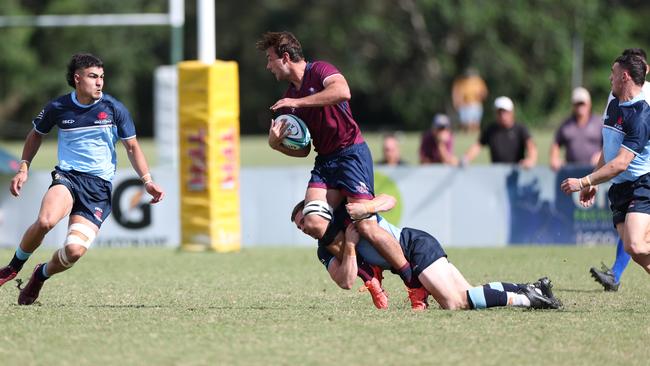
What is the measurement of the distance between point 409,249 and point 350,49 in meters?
28.9

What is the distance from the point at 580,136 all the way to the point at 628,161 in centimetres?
667

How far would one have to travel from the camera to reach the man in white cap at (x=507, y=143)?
15.0m

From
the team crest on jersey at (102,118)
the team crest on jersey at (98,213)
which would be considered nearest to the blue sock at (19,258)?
the team crest on jersey at (98,213)

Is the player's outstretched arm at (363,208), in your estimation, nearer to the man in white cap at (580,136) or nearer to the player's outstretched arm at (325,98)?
the player's outstretched arm at (325,98)

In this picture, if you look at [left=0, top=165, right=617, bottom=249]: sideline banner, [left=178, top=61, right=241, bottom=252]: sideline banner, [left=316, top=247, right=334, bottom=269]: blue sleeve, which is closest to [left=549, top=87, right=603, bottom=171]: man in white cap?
[left=0, top=165, right=617, bottom=249]: sideline banner

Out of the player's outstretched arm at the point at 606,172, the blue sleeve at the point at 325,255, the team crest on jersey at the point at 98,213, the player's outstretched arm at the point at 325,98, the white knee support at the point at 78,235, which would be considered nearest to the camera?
the player's outstretched arm at the point at 325,98

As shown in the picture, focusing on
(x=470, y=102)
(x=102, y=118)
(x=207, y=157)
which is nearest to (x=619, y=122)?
(x=102, y=118)

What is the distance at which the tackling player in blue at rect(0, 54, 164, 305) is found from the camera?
861cm

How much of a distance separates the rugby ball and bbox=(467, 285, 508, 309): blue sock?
1561 millimetres

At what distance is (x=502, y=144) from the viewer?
50.0 ft

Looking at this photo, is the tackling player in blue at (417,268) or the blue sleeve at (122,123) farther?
the blue sleeve at (122,123)

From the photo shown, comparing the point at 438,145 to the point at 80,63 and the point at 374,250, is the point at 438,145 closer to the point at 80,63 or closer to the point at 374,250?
the point at 374,250

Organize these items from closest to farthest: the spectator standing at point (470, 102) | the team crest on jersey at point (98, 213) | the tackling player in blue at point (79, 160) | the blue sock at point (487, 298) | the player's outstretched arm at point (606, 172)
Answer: the player's outstretched arm at point (606, 172), the blue sock at point (487, 298), the tackling player in blue at point (79, 160), the team crest on jersey at point (98, 213), the spectator standing at point (470, 102)

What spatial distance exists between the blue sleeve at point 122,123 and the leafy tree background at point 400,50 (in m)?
24.9
